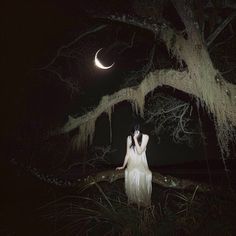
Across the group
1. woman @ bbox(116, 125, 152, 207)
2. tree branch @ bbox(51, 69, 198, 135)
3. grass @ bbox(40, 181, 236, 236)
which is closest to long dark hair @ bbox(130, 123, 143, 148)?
woman @ bbox(116, 125, 152, 207)

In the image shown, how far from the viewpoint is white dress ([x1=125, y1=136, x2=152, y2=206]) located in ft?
20.2

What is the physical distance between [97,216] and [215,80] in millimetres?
3200

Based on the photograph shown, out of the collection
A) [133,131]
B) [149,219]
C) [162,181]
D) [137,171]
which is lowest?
[149,219]

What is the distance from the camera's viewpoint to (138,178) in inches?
243

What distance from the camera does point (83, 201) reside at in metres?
7.51

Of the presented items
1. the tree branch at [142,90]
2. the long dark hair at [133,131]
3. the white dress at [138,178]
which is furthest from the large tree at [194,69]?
the white dress at [138,178]

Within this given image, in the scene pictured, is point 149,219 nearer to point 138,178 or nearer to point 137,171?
point 138,178

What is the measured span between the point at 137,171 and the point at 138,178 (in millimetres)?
137

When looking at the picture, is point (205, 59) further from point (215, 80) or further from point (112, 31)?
point (112, 31)

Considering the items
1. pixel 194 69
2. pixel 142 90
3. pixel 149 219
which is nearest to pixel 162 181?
pixel 149 219

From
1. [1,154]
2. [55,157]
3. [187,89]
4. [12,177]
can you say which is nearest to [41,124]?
[55,157]

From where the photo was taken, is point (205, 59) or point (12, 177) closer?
point (205, 59)

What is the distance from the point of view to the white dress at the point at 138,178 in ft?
20.2

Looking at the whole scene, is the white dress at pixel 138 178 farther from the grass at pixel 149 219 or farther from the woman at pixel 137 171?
the grass at pixel 149 219
